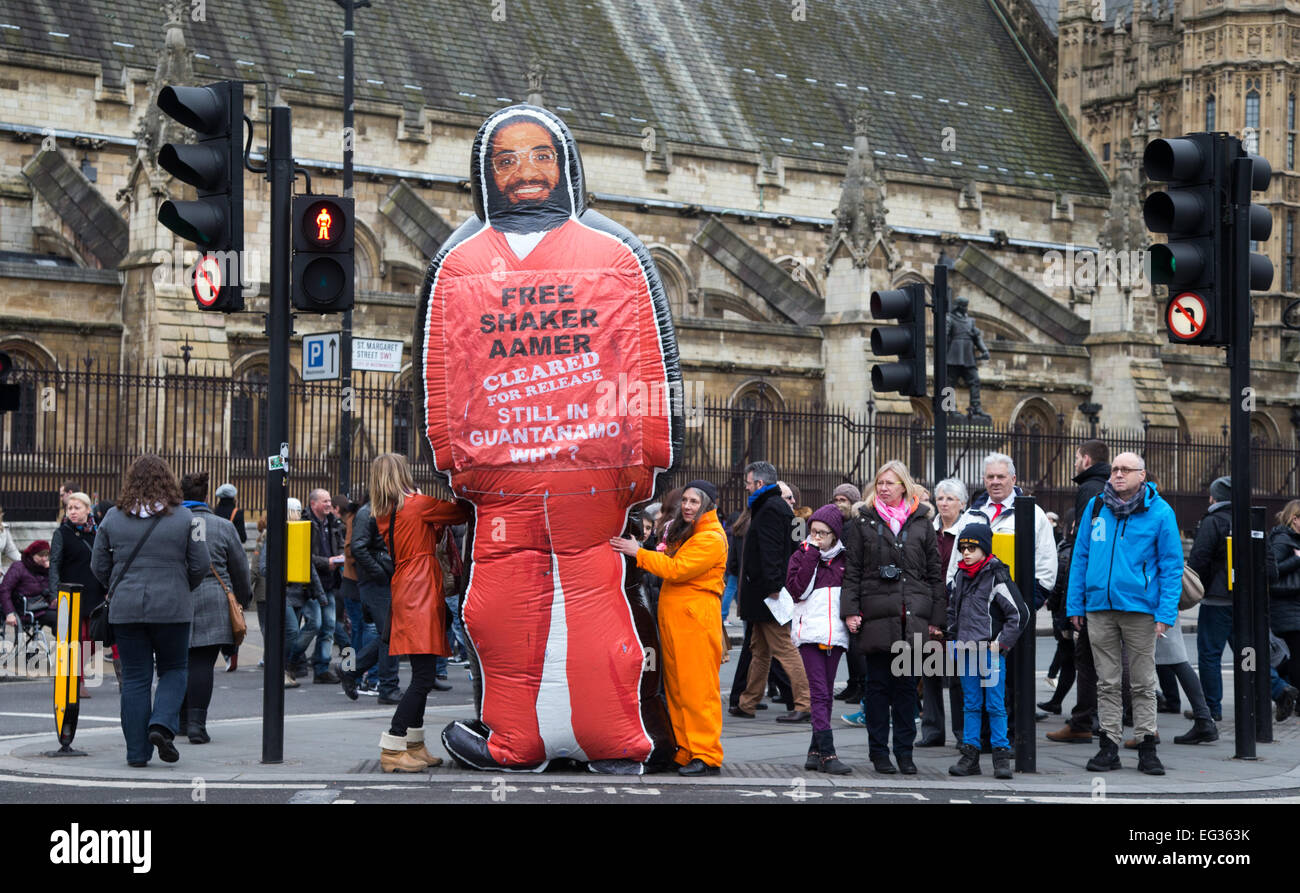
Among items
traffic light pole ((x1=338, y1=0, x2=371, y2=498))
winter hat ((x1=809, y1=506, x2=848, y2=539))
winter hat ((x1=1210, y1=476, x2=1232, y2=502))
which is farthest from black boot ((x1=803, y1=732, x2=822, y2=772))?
traffic light pole ((x1=338, y1=0, x2=371, y2=498))

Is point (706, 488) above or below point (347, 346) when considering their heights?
below

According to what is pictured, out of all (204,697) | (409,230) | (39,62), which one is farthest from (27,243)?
(204,697)

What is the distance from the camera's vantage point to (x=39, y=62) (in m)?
28.8

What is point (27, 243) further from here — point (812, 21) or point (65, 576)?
point (812, 21)

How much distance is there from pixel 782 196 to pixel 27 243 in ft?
51.9

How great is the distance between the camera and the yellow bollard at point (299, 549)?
11773mm

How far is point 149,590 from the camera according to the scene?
9695mm

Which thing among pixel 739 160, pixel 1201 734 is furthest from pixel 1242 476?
pixel 739 160

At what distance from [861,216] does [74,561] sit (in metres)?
21.1

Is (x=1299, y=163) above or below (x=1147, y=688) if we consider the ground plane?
above

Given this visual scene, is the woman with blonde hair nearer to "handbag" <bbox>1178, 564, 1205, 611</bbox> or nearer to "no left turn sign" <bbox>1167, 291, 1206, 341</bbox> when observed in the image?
"no left turn sign" <bbox>1167, 291, 1206, 341</bbox>

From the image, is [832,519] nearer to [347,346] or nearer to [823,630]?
[823,630]

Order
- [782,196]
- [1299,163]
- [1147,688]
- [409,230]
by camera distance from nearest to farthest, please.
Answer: [1147,688]
[409,230]
[782,196]
[1299,163]

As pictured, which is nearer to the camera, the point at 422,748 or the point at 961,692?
the point at 422,748
